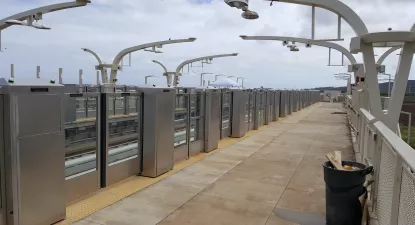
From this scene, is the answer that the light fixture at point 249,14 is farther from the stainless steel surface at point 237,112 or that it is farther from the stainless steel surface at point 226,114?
the stainless steel surface at point 237,112

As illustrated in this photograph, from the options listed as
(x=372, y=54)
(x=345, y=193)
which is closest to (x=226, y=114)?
(x=372, y=54)

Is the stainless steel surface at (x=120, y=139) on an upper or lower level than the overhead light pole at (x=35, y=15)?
lower

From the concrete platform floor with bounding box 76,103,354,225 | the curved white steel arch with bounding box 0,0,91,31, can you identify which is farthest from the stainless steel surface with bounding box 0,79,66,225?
the curved white steel arch with bounding box 0,0,91,31

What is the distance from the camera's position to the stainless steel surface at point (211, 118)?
29.8 ft

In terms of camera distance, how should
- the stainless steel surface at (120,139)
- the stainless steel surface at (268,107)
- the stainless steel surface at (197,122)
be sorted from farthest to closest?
1. the stainless steel surface at (268,107)
2. the stainless steel surface at (197,122)
3. the stainless steel surface at (120,139)

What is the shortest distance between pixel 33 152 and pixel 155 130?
264cm

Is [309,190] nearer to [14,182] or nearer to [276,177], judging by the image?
[276,177]

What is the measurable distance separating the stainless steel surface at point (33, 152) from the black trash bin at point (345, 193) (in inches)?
127

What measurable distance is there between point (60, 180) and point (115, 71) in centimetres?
2412

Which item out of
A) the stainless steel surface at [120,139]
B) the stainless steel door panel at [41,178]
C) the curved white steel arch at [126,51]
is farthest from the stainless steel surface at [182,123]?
the curved white steel arch at [126,51]

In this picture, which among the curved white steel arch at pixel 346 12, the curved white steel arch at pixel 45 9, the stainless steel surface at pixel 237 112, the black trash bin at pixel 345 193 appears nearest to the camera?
the black trash bin at pixel 345 193

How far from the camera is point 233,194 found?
18.6 ft

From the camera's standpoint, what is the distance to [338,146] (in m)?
10.8

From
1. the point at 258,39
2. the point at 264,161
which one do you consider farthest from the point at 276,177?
the point at 258,39
